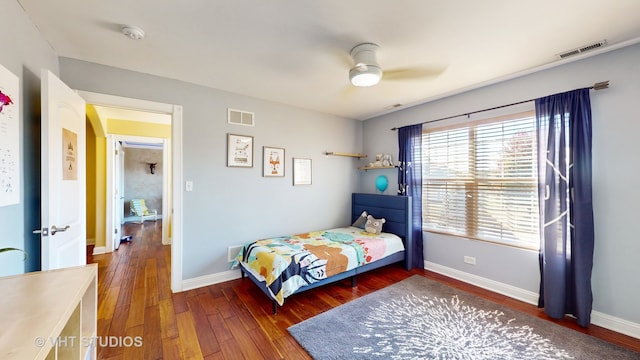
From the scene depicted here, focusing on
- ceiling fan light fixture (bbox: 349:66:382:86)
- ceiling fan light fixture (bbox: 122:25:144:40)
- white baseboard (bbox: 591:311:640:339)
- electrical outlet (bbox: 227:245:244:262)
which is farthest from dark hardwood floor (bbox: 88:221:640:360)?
ceiling fan light fixture (bbox: 122:25:144:40)

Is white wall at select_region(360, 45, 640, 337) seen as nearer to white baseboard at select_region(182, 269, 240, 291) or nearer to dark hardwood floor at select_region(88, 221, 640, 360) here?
dark hardwood floor at select_region(88, 221, 640, 360)

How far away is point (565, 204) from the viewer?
2.34 metres

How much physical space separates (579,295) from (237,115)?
13.3ft

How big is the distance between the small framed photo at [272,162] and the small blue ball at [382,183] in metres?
1.66

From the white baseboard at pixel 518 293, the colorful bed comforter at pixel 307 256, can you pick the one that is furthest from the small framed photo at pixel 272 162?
the white baseboard at pixel 518 293

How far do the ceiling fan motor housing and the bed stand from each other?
1.89 metres

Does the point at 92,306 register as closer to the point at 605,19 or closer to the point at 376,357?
the point at 376,357

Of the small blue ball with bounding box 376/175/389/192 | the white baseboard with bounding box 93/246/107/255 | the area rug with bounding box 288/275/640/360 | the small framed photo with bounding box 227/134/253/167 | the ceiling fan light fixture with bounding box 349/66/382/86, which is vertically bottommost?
the area rug with bounding box 288/275/640/360

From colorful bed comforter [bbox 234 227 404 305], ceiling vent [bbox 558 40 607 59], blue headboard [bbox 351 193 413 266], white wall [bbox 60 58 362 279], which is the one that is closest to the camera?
ceiling vent [bbox 558 40 607 59]


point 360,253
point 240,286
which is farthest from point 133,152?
point 360,253

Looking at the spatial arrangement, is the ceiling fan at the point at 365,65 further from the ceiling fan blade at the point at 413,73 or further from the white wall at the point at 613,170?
the white wall at the point at 613,170

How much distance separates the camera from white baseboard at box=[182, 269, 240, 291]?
2932mm

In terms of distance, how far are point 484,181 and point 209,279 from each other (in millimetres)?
3616

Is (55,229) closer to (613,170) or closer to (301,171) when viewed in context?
(301,171)
